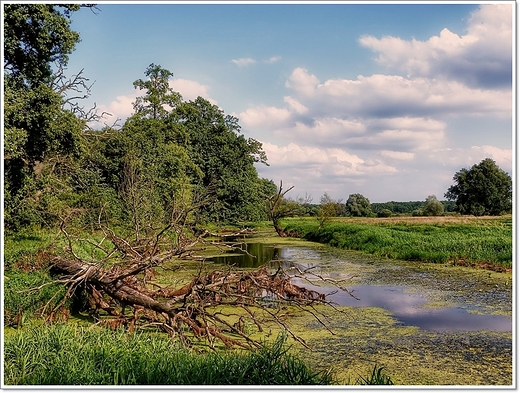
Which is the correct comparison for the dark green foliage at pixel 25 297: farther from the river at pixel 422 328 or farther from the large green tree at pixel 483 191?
the large green tree at pixel 483 191

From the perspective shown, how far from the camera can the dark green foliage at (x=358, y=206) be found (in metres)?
54.2

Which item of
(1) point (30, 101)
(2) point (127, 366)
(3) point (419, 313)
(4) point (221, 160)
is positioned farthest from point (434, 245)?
(4) point (221, 160)

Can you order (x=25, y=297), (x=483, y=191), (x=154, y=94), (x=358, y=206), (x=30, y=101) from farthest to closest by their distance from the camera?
(x=358, y=206) → (x=483, y=191) → (x=154, y=94) → (x=30, y=101) → (x=25, y=297)

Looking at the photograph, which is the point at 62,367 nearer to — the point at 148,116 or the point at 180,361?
the point at 180,361

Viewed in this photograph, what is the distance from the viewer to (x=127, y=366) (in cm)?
491

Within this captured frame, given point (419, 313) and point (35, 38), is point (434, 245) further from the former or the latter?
point (35, 38)

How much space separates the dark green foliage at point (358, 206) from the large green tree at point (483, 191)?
29.7 feet

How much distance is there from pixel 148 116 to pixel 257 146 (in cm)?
955

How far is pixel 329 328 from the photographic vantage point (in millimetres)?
7887

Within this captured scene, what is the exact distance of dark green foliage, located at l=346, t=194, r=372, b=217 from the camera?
5416cm

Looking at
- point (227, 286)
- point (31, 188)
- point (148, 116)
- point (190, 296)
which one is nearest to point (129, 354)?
point (190, 296)

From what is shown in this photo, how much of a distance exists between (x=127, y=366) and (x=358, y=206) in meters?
51.8

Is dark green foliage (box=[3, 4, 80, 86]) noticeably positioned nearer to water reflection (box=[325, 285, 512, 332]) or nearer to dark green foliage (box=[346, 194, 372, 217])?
water reflection (box=[325, 285, 512, 332])

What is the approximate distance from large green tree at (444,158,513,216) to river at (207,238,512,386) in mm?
40967
